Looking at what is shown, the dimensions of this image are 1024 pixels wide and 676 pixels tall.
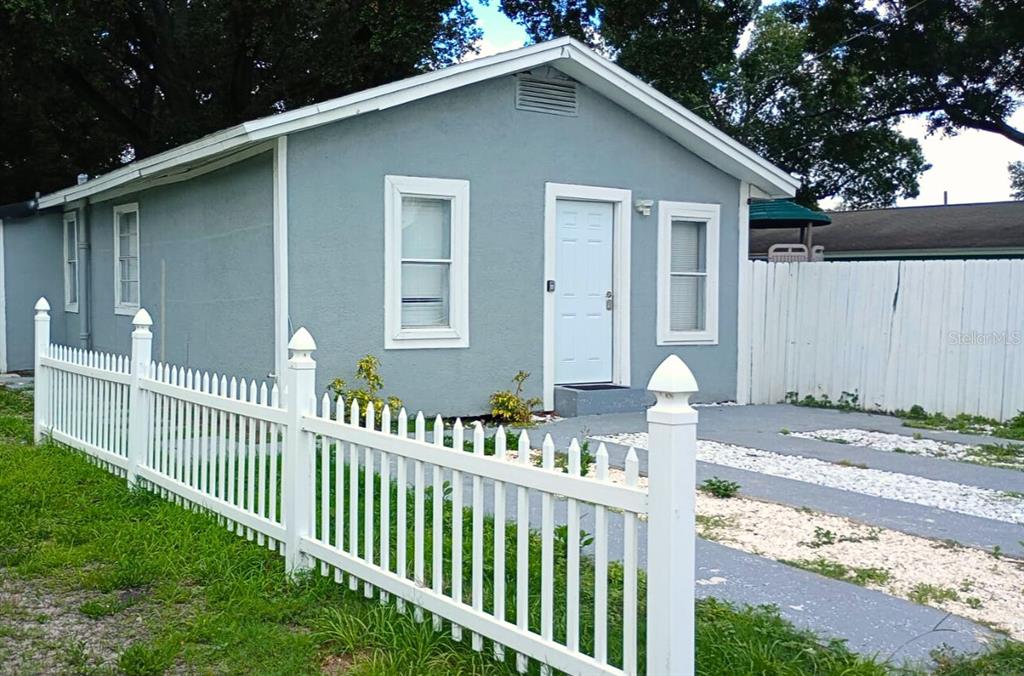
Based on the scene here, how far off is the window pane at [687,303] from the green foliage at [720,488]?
4.86 m

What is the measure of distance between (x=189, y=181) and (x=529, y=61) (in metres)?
4.03

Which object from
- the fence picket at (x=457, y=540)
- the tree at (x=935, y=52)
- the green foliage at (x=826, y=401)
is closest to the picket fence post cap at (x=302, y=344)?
the fence picket at (x=457, y=540)

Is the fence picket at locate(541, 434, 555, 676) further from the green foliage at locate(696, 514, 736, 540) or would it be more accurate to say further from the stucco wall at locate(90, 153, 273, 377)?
the stucco wall at locate(90, 153, 273, 377)

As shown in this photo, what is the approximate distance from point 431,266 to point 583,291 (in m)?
1.83

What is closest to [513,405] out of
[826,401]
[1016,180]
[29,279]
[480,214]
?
[480,214]

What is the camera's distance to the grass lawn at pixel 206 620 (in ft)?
11.5

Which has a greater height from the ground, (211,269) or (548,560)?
(211,269)

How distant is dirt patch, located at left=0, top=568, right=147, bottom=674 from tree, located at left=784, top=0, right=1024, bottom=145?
60.3 feet

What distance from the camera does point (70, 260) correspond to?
14.9m

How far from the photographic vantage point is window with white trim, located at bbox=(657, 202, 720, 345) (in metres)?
11.1

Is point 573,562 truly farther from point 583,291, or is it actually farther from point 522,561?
point 583,291

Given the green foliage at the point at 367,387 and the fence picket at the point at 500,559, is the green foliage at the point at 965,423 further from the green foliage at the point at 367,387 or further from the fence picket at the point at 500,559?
the fence picket at the point at 500,559

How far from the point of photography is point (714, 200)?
37.4ft

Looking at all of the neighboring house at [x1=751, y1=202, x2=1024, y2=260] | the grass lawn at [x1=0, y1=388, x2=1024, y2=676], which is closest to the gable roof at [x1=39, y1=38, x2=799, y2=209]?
the grass lawn at [x1=0, y1=388, x2=1024, y2=676]
